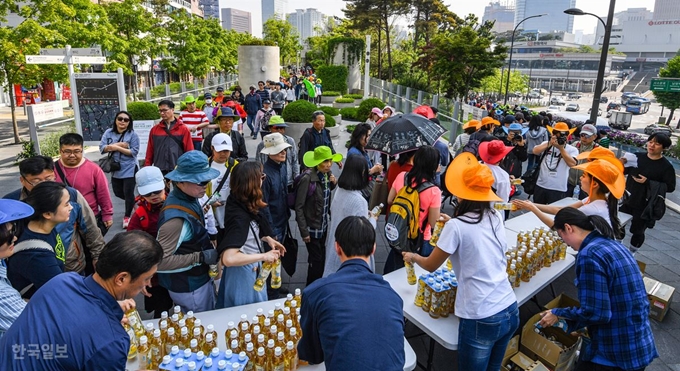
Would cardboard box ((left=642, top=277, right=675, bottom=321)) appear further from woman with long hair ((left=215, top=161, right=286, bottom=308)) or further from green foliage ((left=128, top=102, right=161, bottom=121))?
green foliage ((left=128, top=102, right=161, bottom=121))

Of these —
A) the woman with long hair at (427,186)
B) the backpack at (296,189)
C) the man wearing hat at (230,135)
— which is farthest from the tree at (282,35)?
the woman with long hair at (427,186)

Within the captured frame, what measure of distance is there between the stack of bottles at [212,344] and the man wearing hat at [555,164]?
4.65 meters

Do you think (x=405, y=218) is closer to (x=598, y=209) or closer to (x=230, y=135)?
(x=598, y=209)

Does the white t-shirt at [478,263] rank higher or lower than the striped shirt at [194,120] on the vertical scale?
lower

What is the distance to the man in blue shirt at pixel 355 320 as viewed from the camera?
Answer: 1760mm

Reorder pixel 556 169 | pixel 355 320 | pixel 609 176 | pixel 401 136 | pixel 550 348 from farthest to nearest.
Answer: pixel 556 169, pixel 401 136, pixel 609 176, pixel 550 348, pixel 355 320

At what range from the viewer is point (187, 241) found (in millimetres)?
2965

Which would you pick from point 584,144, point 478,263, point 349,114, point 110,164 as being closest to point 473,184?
point 478,263

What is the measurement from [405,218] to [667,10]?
182676 mm

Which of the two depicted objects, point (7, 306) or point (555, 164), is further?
point (555, 164)

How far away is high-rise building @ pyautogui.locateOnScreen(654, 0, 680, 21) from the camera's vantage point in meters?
133

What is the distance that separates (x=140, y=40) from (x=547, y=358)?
2288 centimetres

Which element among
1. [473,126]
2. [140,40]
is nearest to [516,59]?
[140,40]

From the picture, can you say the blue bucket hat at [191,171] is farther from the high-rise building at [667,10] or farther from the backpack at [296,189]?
the high-rise building at [667,10]
